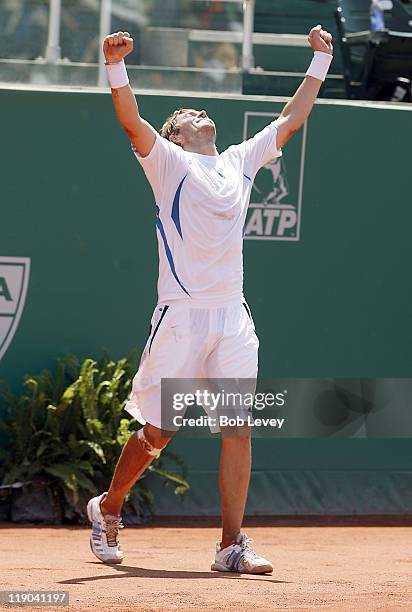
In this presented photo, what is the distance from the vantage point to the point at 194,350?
5.70m

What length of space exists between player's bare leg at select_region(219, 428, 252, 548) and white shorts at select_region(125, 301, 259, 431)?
0.95 ft

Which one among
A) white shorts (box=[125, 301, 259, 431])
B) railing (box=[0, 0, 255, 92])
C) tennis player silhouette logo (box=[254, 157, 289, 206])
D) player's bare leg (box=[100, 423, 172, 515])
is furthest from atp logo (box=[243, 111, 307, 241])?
player's bare leg (box=[100, 423, 172, 515])

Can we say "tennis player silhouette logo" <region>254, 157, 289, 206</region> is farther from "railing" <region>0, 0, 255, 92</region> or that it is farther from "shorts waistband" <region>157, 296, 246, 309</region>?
"shorts waistband" <region>157, 296, 246, 309</region>

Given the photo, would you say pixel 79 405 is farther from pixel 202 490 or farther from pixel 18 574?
pixel 18 574

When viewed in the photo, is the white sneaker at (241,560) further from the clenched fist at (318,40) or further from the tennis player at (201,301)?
the clenched fist at (318,40)

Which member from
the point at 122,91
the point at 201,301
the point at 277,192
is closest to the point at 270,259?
the point at 277,192

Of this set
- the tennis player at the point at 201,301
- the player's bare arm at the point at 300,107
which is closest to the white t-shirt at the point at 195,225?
the tennis player at the point at 201,301

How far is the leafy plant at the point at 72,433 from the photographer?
7613 mm

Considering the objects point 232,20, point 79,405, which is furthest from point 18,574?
point 232,20

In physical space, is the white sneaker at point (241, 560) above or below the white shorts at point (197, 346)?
below

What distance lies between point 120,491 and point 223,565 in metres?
0.63

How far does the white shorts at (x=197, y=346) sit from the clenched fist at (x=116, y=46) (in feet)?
3.77

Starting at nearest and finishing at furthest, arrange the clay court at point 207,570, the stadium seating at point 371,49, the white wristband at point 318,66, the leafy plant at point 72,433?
1. the clay court at point 207,570
2. the white wristband at point 318,66
3. the leafy plant at point 72,433
4. the stadium seating at point 371,49

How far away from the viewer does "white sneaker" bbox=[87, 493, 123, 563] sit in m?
5.98
